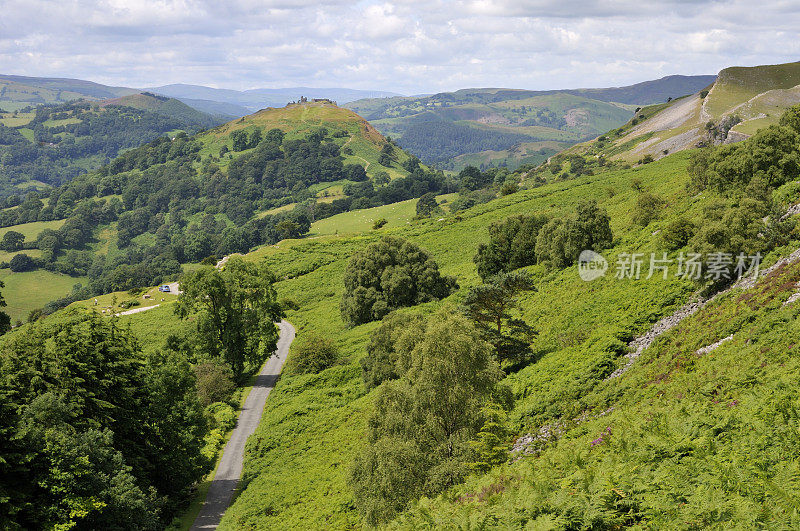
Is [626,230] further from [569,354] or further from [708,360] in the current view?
[708,360]

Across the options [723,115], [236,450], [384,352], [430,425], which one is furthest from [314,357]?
[723,115]

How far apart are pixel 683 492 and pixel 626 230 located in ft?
151

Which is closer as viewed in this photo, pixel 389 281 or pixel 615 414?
pixel 615 414

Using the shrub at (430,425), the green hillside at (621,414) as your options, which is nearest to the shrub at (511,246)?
the green hillside at (621,414)

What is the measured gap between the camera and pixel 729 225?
Result: 110 feet

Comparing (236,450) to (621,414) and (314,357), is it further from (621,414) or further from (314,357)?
(621,414)

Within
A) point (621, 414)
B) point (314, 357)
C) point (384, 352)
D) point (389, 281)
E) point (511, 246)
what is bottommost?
point (314, 357)

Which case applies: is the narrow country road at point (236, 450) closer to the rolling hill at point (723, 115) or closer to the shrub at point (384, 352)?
the shrub at point (384, 352)

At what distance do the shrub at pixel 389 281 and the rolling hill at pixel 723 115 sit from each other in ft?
232

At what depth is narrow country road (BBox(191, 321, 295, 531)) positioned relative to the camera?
113ft

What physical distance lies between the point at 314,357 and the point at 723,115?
126 m

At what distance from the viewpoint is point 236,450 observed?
4338 centimetres

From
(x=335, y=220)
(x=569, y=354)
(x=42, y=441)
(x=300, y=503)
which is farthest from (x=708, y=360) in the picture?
(x=335, y=220)

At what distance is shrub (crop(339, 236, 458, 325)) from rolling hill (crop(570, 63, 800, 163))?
232 ft
